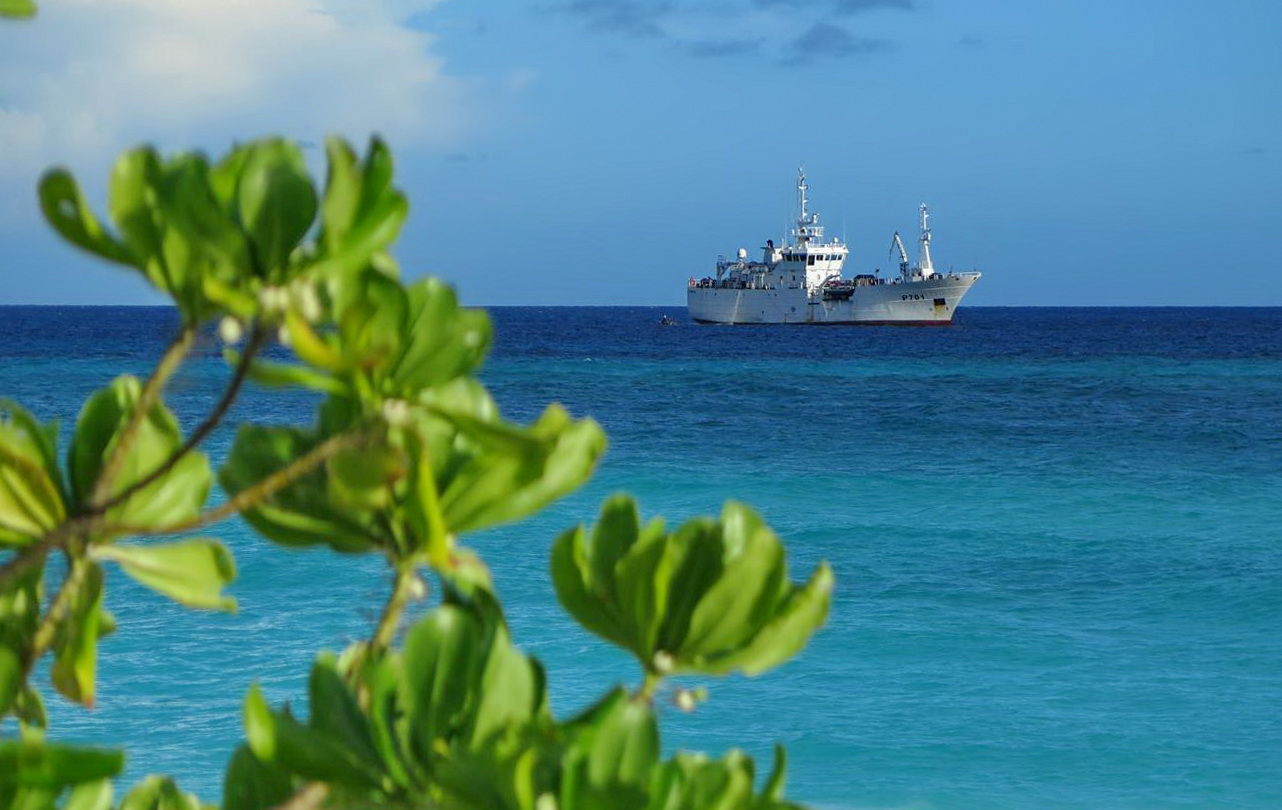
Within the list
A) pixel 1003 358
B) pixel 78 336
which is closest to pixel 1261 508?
pixel 1003 358

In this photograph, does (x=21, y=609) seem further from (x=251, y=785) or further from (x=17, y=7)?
(x=17, y=7)

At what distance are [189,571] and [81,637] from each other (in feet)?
0.17

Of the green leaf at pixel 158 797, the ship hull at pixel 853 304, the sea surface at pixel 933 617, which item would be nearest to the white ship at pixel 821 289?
the ship hull at pixel 853 304

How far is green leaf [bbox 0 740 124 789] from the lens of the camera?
0.32m

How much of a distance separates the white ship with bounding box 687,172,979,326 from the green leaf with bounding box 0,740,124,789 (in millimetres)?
41255

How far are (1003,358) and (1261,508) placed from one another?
75.7 feet

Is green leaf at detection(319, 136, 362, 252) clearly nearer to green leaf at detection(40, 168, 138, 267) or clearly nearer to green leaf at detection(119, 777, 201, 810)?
green leaf at detection(40, 168, 138, 267)

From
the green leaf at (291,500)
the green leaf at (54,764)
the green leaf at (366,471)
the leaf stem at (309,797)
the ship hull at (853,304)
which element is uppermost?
the ship hull at (853,304)

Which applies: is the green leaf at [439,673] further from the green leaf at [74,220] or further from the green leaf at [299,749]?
the green leaf at [74,220]

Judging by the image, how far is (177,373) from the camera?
1.33ft

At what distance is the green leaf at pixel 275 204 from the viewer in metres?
0.37

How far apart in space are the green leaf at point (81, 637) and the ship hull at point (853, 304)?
41.2m

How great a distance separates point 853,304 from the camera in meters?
42.2

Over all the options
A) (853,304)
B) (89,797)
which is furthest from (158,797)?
(853,304)
